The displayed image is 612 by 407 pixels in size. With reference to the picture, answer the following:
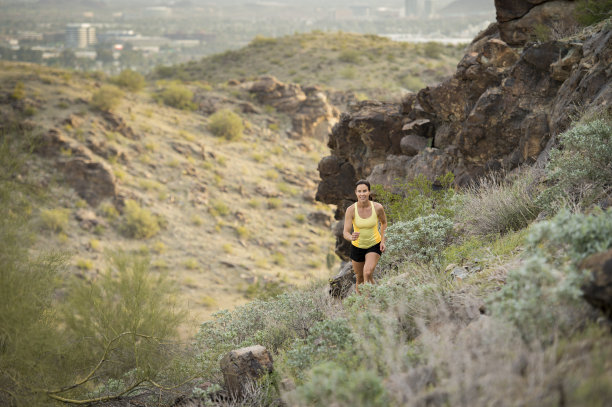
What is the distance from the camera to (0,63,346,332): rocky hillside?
17.5 metres

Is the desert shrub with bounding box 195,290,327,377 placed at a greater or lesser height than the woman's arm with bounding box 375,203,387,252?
lesser

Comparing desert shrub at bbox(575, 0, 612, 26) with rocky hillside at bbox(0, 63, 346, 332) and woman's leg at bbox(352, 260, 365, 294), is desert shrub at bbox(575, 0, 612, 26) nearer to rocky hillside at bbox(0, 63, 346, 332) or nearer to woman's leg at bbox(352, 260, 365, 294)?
woman's leg at bbox(352, 260, 365, 294)

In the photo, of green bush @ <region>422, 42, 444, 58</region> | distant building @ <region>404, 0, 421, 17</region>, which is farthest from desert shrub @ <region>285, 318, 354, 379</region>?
distant building @ <region>404, 0, 421, 17</region>

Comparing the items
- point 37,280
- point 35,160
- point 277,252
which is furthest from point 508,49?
point 35,160

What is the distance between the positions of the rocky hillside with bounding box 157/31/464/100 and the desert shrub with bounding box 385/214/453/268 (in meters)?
28.5

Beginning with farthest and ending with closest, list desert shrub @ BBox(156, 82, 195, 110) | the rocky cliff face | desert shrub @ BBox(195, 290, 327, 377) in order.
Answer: desert shrub @ BBox(156, 82, 195, 110) → the rocky cliff face → desert shrub @ BBox(195, 290, 327, 377)

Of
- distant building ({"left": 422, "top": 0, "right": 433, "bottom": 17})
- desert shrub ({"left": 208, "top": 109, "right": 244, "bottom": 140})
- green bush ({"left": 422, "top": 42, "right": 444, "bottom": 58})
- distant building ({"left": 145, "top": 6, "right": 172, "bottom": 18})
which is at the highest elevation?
distant building ({"left": 422, "top": 0, "right": 433, "bottom": 17})

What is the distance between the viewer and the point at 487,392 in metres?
2.29

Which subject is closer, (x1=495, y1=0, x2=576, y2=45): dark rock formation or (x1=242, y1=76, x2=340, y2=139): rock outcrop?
(x1=495, y1=0, x2=576, y2=45): dark rock formation

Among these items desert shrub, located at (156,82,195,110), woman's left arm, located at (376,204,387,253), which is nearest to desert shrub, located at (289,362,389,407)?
woman's left arm, located at (376,204,387,253)

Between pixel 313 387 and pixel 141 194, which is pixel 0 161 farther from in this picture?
pixel 141 194

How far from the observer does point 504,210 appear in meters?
5.87

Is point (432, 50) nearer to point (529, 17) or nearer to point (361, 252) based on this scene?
point (529, 17)

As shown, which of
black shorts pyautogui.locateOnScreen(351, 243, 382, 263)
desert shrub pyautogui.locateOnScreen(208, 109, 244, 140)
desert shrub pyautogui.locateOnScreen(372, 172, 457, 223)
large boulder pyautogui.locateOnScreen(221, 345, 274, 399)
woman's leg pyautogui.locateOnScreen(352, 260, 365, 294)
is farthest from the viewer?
desert shrub pyautogui.locateOnScreen(208, 109, 244, 140)
